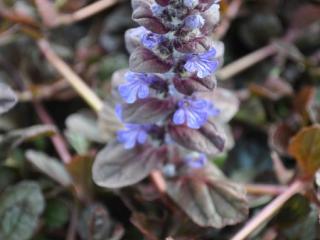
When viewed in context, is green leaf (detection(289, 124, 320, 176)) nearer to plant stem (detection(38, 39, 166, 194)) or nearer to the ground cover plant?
the ground cover plant

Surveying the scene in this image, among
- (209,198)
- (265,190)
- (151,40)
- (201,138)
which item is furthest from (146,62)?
(265,190)

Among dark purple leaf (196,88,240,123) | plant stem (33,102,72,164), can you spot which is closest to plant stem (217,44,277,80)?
dark purple leaf (196,88,240,123)

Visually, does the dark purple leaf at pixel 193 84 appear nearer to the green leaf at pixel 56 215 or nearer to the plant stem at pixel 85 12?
the green leaf at pixel 56 215

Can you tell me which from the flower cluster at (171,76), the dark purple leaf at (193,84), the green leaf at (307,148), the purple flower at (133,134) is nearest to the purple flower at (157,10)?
the flower cluster at (171,76)

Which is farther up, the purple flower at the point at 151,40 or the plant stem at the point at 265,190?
the purple flower at the point at 151,40

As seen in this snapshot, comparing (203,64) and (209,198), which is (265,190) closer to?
(209,198)
